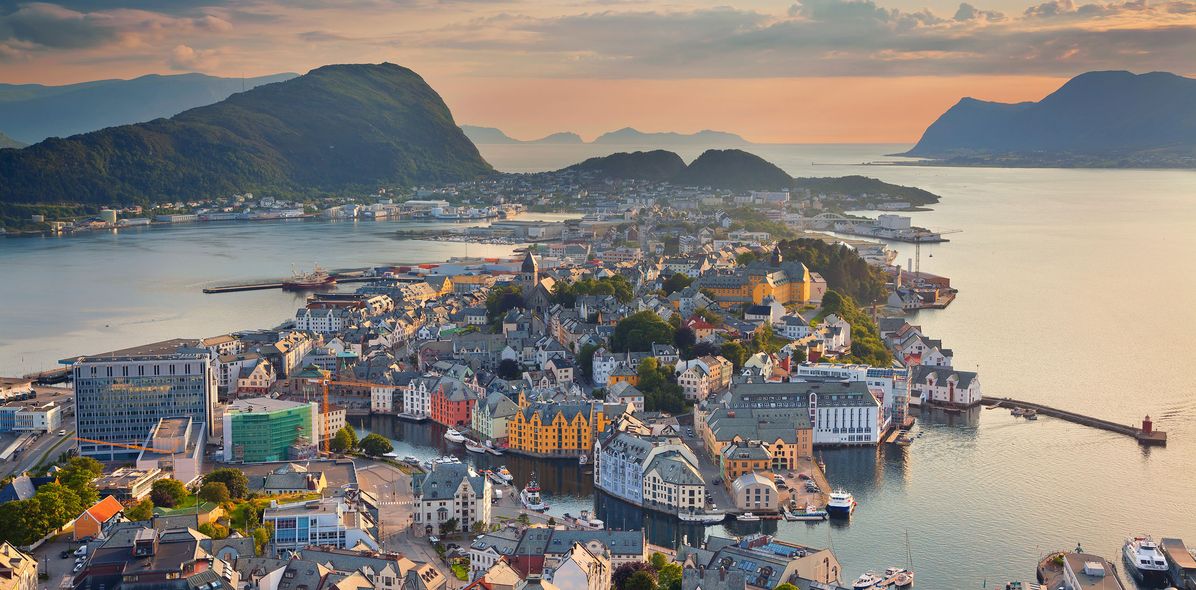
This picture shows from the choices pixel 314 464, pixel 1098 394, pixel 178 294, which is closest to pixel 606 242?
pixel 178 294

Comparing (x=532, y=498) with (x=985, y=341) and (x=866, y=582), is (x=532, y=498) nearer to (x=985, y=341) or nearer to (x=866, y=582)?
(x=866, y=582)

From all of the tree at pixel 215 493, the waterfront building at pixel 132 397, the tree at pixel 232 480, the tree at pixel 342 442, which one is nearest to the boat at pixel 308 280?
the waterfront building at pixel 132 397

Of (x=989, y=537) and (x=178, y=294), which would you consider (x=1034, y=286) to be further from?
(x=178, y=294)

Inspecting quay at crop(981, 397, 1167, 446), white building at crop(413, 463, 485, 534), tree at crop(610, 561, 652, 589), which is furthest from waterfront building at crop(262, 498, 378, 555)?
quay at crop(981, 397, 1167, 446)

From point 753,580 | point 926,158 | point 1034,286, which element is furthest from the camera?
point 926,158

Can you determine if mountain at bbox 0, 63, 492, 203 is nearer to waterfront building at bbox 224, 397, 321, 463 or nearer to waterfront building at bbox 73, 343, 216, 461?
waterfront building at bbox 73, 343, 216, 461

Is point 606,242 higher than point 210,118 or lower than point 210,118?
lower
